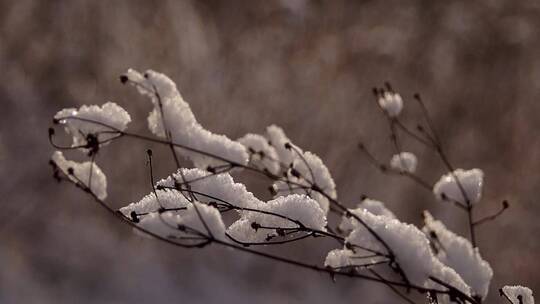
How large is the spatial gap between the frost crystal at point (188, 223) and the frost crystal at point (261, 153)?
55 cm

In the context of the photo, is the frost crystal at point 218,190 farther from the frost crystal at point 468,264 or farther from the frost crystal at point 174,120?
the frost crystal at point 468,264

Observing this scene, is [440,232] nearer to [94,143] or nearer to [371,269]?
[371,269]

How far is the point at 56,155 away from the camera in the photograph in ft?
4.01

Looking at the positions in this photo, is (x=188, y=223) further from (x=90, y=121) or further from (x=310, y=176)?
(x=310, y=176)

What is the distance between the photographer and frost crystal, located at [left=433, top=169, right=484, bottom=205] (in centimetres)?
134

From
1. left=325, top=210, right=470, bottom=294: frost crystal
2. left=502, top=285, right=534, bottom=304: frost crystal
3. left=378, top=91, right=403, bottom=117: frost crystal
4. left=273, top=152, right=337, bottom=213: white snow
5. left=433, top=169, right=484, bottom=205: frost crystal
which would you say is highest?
left=378, top=91, right=403, bottom=117: frost crystal

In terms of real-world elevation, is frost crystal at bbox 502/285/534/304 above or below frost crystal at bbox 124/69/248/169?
above

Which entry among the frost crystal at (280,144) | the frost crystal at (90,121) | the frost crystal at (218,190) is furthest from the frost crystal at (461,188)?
the frost crystal at (90,121)

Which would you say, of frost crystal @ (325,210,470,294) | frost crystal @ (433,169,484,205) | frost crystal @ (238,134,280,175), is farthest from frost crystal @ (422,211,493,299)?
frost crystal @ (238,134,280,175)

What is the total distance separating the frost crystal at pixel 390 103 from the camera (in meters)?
1.83

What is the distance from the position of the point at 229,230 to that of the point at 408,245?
0.50 meters

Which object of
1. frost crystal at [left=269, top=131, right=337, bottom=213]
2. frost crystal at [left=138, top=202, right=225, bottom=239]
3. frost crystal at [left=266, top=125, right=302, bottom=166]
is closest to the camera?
frost crystal at [left=138, top=202, right=225, bottom=239]

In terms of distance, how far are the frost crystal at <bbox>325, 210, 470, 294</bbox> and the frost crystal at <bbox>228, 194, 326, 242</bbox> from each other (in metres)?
0.21

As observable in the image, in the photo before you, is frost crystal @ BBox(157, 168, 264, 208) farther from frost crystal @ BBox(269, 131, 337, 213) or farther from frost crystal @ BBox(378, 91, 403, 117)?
frost crystal @ BBox(378, 91, 403, 117)
